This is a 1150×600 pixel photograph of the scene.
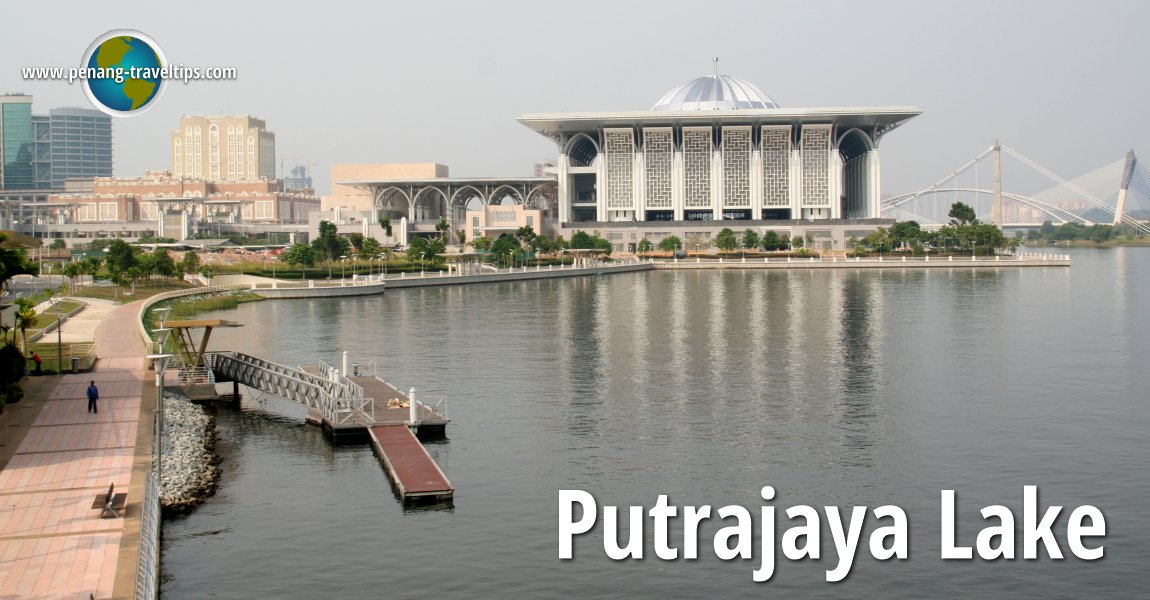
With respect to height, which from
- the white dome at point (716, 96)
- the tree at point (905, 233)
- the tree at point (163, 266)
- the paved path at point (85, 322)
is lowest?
the paved path at point (85, 322)

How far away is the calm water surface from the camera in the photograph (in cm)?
2381

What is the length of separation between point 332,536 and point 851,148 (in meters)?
155

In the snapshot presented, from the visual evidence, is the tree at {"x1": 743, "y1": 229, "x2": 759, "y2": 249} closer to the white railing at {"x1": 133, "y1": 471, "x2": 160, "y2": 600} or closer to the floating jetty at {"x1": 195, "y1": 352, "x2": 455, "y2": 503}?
the floating jetty at {"x1": 195, "y1": 352, "x2": 455, "y2": 503}

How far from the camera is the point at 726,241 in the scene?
15025 centimetres

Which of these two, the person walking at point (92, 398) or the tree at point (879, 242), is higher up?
the tree at point (879, 242)

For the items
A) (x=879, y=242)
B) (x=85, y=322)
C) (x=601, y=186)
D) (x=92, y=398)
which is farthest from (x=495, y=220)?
(x=92, y=398)

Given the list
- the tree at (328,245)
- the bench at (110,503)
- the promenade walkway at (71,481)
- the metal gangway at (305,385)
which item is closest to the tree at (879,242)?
the tree at (328,245)

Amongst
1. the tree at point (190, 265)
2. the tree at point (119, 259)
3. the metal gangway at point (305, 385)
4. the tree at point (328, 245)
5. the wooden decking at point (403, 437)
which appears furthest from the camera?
the tree at point (328, 245)

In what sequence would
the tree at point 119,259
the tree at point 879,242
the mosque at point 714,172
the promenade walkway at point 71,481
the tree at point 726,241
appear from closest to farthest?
the promenade walkway at point 71,481 → the tree at point 119,259 → the tree at point 879,242 → the tree at point 726,241 → the mosque at point 714,172

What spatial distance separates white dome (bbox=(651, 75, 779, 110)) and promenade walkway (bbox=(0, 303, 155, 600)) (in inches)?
5509

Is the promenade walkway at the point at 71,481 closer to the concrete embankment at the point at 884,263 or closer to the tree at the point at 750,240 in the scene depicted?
the concrete embankment at the point at 884,263

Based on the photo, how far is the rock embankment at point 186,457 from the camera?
93.9ft

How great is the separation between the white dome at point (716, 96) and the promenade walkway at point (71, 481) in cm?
13992

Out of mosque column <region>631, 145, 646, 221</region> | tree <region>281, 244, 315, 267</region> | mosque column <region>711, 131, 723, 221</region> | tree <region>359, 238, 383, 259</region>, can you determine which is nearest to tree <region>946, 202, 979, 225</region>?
mosque column <region>711, 131, 723, 221</region>
